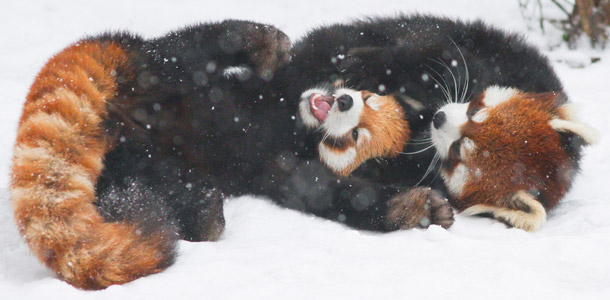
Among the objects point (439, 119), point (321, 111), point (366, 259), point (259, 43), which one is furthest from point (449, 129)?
point (366, 259)

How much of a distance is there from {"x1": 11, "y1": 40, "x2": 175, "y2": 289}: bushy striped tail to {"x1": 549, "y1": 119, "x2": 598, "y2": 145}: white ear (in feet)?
6.59

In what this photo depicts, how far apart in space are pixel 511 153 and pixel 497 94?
440 millimetres

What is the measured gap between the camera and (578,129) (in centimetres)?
301

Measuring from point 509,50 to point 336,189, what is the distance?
147 centimetres

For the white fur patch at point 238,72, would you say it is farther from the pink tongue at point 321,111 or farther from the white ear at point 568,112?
the white ear at point 568,112

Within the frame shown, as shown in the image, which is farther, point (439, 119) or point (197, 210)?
point (439, 119)

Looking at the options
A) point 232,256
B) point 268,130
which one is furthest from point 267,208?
point 232,256

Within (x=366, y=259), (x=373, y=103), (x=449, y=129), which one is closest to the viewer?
(x=366, y=259)

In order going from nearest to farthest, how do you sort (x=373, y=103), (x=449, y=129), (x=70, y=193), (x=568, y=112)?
1. (x=70, y=193)
2. (x=568, y=112)
3. (x=449, y=129)
4. (x=373, y=103)

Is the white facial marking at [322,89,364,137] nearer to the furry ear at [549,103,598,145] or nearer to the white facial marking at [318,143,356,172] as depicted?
the white facial marking at [318,143,356,172]

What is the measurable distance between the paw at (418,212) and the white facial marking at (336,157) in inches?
24.1

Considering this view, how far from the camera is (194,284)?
2064 mm

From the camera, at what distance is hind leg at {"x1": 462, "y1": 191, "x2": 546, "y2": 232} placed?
9.27ft

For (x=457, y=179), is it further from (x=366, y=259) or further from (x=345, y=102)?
(x=366, y=259)
